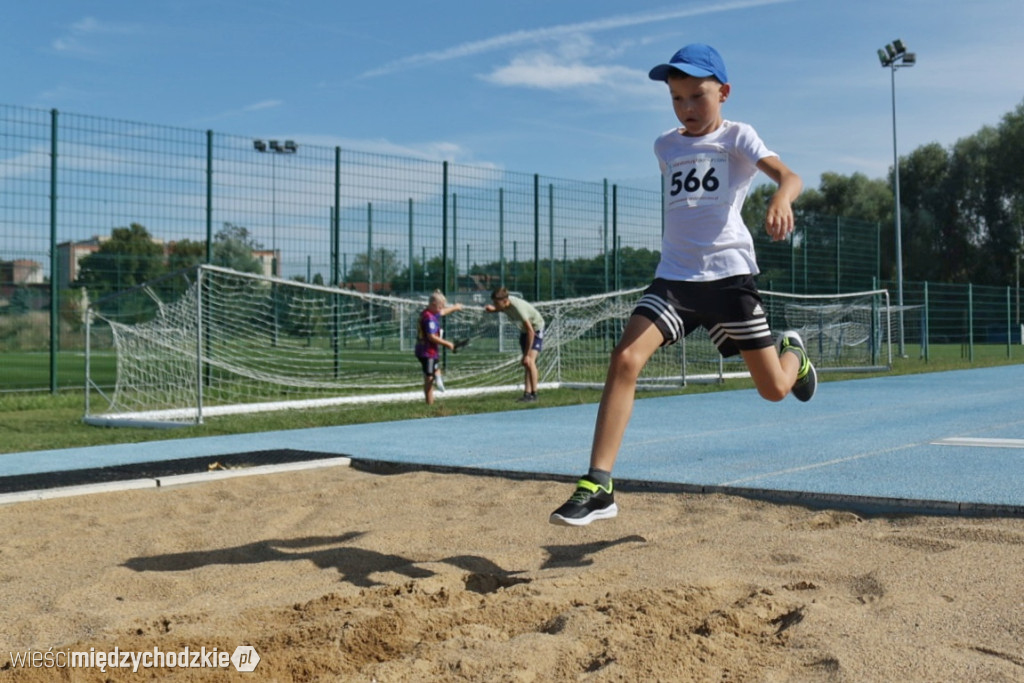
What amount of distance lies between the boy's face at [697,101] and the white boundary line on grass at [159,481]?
386cm

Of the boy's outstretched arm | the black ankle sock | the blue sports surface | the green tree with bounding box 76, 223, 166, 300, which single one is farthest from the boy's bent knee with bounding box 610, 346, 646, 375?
the green tree with bounding box 76, 223, 166, 300

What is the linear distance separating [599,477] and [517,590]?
2.23ft

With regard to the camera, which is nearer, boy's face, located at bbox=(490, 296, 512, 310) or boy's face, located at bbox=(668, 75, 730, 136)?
boy's face, located at bbox=(668, 75, 730, 136)

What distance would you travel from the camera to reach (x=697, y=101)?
4.32m

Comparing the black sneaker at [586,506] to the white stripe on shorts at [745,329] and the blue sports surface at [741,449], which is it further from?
the blue sports surface at [741,449]

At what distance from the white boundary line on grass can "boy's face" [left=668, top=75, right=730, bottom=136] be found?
3.86 m

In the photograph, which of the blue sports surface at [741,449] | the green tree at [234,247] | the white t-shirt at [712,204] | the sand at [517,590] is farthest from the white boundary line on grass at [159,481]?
the green tree at [234,247]

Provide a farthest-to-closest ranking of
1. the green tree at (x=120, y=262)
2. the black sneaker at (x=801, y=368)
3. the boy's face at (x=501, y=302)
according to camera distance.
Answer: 1. the green tree at (x=120, y=262)
2. the boy's face at (x=501, y=302)
3. the black sneaker at (x=801, y=368)

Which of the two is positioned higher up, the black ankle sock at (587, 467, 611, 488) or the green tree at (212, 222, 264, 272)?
the green tree at (212, 222, 264, 272)

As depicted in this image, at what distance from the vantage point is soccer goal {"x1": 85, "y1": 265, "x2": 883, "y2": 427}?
1208 cm

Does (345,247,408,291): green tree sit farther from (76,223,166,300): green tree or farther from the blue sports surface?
the blue sports surface

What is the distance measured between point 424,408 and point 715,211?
28.1 ft

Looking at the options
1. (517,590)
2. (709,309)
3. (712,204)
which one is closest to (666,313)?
(709,309)

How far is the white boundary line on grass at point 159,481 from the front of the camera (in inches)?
229
